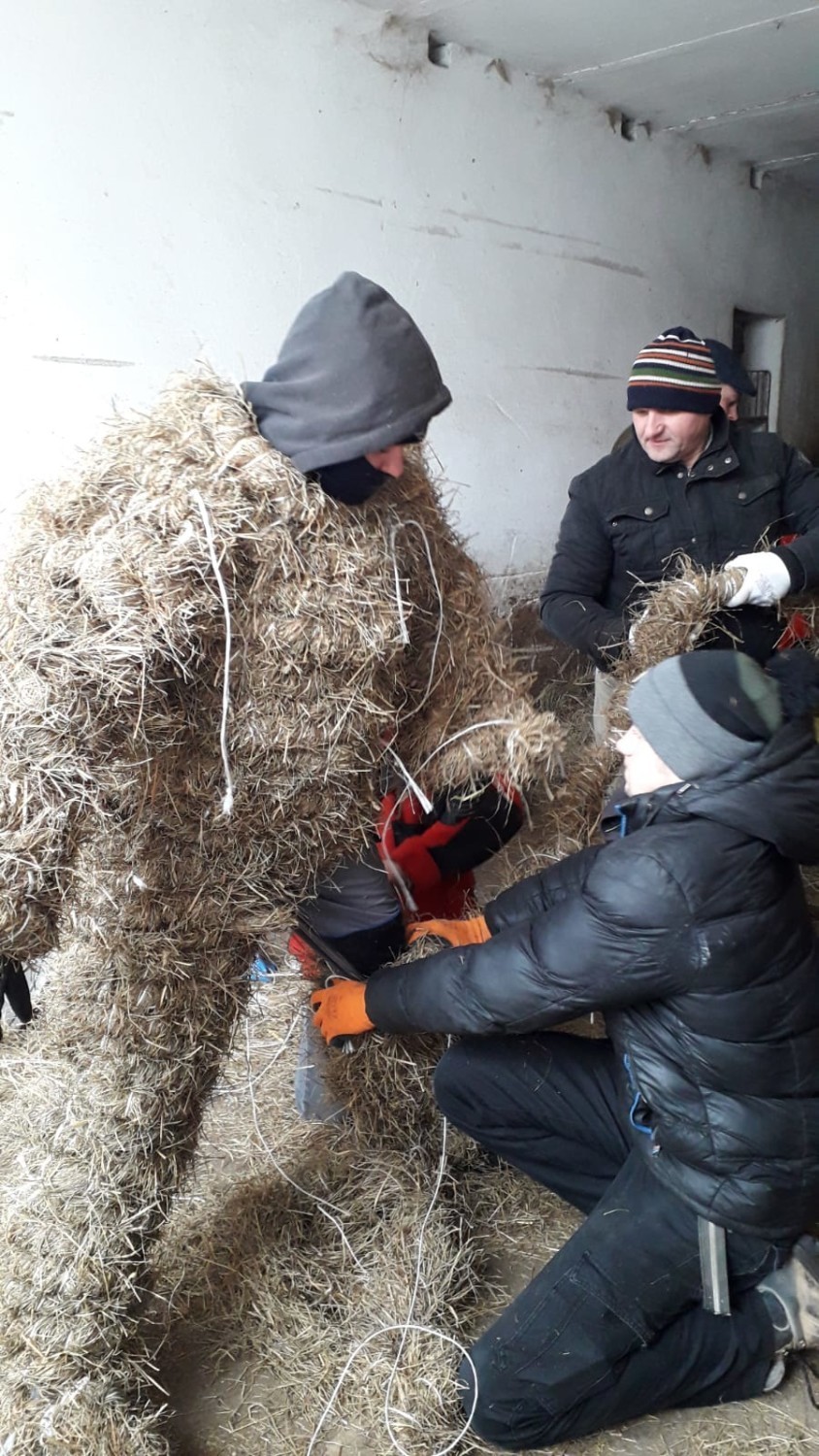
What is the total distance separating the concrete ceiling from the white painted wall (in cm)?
13

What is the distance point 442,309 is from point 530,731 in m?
3.04

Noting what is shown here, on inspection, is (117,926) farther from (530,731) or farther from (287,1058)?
(287,1058)

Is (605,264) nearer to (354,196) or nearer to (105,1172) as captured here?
(354,196)

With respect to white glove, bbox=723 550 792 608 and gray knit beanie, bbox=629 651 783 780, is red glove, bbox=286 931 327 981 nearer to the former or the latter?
gray knit beanie, bbox=629 651 783 780

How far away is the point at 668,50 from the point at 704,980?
430 centimetres

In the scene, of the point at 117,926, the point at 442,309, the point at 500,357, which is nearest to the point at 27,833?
the point at 117,926

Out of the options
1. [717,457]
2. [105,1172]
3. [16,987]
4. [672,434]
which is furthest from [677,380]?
[105,1172]

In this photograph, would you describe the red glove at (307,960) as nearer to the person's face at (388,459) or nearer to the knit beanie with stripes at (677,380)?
the person's face at (388,459)

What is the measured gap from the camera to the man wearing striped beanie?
2883mm

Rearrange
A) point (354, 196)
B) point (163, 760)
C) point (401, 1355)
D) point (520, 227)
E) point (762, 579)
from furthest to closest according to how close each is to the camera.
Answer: point (520, 227) < point (354, 196) < point (762, 579) < point (401, 1355) < point (163, 760)

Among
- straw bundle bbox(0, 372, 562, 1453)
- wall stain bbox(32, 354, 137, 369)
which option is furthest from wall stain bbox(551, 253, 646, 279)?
straw bundle bbox(0, 372, 562, 1453)

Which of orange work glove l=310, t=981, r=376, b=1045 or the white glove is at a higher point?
the white glove

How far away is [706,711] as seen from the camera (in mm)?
1705

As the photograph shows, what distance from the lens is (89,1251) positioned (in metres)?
1.82
